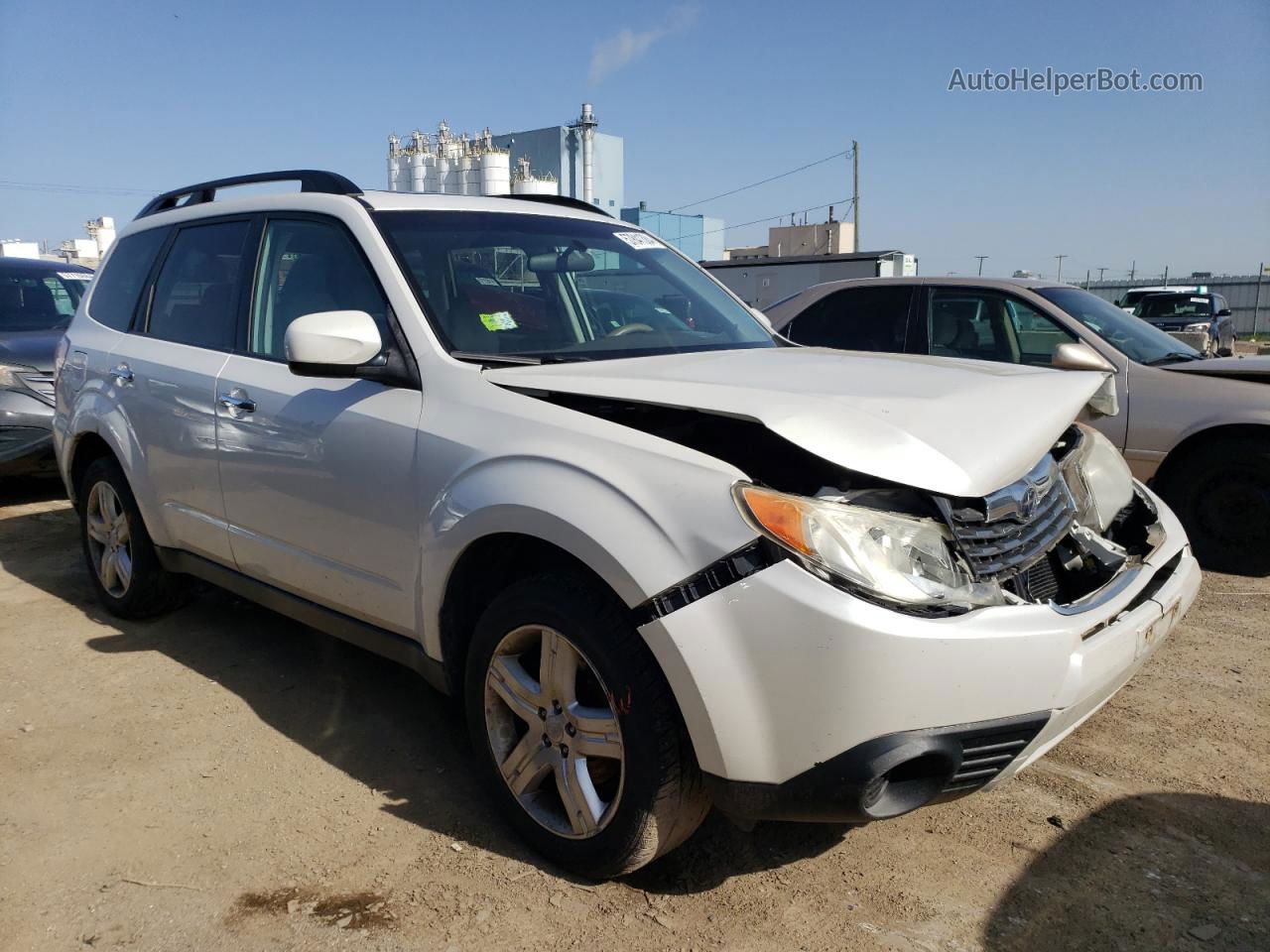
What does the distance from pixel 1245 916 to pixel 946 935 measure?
0.73 m

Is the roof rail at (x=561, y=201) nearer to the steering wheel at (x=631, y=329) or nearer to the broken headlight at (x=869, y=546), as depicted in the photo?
the steering wheel at (x=631, y=329)

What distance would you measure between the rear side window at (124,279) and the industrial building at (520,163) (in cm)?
3228

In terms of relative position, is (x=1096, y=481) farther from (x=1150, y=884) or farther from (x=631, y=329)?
(x=631, y=329)

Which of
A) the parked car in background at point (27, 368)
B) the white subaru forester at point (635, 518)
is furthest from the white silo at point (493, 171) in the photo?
the white subaru forester at point (635, 518)

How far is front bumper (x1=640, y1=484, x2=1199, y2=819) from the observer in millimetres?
2004

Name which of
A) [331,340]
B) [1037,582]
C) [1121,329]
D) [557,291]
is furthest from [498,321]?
[1121,329]

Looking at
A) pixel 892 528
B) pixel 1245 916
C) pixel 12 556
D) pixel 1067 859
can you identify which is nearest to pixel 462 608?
pixel 892 528

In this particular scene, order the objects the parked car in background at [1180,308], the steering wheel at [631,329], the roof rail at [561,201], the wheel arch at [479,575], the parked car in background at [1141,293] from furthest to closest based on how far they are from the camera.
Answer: the parked car in background at [1141,293]
the parked car in background at [1180,308]
the roof rail at [561,201]
the steering wheel at [631,329]
the wheel arch at [479,575]

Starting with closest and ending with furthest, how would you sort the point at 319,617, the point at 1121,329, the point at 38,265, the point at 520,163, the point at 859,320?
the point at 319,617
the point at 1121,329
the point at 859,320
the point at 38,265
the point at 520,163

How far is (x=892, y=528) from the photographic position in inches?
84.0

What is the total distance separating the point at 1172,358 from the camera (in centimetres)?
578

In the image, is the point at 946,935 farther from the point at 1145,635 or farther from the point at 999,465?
the point at 999,465

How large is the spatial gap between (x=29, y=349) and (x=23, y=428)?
2.29 ft

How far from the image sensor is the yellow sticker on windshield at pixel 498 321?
10.1ft
